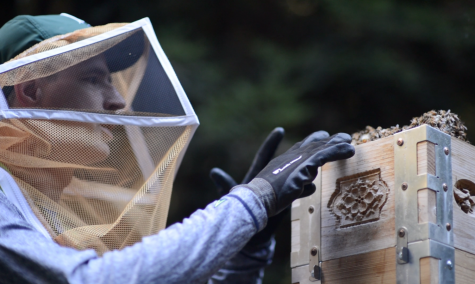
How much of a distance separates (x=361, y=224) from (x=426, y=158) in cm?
25

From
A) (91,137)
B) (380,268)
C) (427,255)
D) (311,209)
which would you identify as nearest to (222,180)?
(311,209)

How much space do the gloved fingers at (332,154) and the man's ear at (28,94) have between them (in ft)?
2.58

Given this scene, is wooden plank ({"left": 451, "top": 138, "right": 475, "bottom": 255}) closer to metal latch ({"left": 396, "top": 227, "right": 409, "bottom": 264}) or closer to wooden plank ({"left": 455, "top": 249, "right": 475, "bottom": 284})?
wooden plank ({"left": 455, "top": 249, "right": 475, "bottom": 284})

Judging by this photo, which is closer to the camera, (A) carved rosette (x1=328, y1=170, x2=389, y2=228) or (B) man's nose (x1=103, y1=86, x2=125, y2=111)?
(A) carved rosette (x1=328, y1=170, x2=389, y2=228)

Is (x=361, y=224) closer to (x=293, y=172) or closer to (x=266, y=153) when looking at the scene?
(x=293, y=172)

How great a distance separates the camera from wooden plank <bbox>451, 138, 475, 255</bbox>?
1.34 m

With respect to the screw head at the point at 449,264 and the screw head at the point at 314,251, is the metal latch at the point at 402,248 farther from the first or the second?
the screw head at the point at 314,251

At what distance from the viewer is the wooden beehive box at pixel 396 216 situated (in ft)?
4.20

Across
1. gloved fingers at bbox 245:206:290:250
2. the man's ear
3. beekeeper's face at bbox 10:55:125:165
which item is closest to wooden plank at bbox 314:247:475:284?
gloved fingers at bbox 245:206:290:250

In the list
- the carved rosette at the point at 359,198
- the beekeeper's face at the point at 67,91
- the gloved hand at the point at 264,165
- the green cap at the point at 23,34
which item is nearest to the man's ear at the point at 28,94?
the beekeeper's face at the point at 67,91

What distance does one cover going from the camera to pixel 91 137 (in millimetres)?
1439

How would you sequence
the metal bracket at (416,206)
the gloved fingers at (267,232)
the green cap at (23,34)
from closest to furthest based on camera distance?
the metal bracket at (416,206), the green cap at (23,34), the gloved fingers at (267,232)

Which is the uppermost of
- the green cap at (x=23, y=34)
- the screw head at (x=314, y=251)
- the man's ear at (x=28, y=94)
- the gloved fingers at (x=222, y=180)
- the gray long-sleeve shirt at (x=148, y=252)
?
the green cap at (x=23, y=34)

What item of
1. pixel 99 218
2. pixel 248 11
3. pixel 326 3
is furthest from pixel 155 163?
pixel 248 11
